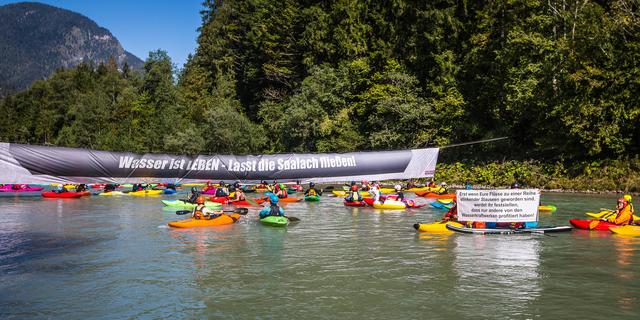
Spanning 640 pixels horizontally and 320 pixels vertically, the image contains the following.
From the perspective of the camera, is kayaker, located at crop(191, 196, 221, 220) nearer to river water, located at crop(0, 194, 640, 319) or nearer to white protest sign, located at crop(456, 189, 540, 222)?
river water, located at crop(0, 194, 640, 319)

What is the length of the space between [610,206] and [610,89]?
12184 millimetres

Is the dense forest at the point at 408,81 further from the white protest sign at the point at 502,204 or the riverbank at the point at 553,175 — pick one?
the white protest sign at the point at 502,204

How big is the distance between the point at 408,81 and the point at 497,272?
162ft

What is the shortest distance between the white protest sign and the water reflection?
84 centimetres

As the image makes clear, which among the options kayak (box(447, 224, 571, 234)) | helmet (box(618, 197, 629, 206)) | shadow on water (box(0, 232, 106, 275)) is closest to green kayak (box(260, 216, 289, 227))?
kayak (box(447, 224, 571, 234))

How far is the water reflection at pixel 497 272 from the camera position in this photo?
1355 centimetres

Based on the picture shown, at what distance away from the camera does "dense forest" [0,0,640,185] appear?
4441 cm

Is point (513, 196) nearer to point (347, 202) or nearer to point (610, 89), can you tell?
point (347, 202)

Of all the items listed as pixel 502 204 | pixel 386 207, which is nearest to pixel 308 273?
pixel 502 204

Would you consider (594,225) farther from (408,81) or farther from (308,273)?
(408,81)

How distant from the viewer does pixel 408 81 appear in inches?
2527

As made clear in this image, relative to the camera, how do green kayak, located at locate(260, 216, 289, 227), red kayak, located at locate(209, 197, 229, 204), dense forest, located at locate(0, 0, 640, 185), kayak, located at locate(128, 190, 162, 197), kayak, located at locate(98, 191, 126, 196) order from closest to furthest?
green kayak, located at locate(260, 216, 289, 227)
red kayak, located at locate(209, 197, 229, 204)
dense forest, located at locate(0, 0, 640, 185)
kayak, located at locate(98, 191, 126, 196)
kayak, located at locate(128, 190, 162, 197)

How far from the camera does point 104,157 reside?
27812mm

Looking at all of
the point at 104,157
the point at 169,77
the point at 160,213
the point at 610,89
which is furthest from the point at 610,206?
the point at 169,77
